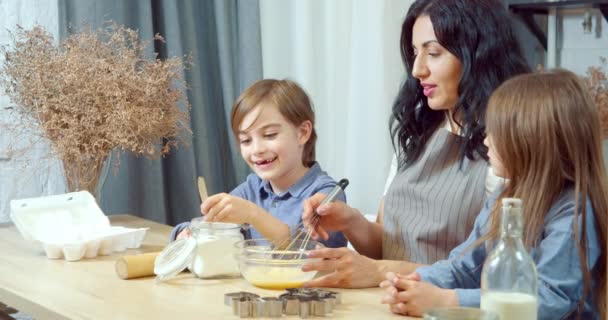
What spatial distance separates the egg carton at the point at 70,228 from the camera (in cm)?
209

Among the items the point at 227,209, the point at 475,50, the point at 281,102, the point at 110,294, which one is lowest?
the point at 110,294

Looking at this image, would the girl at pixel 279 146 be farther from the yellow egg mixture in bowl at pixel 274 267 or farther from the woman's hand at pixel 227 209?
the yellow egg mixture in bowl at pixel 274 267

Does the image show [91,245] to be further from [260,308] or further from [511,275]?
[511,275]

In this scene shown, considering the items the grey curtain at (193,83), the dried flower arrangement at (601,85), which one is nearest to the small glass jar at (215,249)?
the grey curtain at (193,83)

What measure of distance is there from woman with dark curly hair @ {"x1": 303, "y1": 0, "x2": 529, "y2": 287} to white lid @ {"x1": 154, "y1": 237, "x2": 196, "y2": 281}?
0.80 ft

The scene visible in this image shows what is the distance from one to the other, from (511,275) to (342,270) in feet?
1.90

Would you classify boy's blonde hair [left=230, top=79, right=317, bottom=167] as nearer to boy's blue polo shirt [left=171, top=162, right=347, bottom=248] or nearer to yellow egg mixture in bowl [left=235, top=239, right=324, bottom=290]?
boy's blue polo shirt [left=171, top=162, right=347, bottom=248]

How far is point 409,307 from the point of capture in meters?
1.47

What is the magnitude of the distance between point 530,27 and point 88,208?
1.67 metres

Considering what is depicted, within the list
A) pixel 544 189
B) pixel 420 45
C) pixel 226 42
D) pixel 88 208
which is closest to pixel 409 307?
pixel 544 189

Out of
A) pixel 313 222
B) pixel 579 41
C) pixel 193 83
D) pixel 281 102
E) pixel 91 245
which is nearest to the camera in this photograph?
pixel 313 222

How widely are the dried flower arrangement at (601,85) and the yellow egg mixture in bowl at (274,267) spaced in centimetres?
162

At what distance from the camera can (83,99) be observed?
253 centimetres

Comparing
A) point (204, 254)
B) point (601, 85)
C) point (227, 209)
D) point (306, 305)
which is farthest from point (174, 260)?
point (601, 85)
